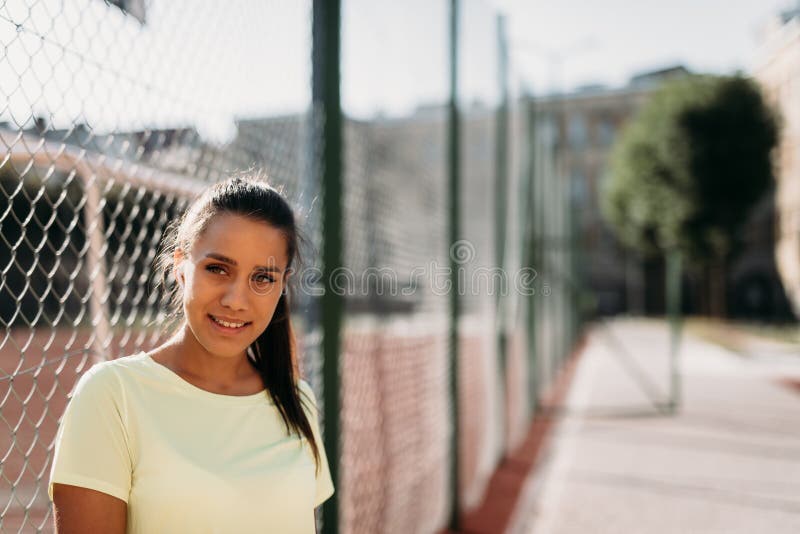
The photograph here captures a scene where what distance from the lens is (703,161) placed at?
3006cm

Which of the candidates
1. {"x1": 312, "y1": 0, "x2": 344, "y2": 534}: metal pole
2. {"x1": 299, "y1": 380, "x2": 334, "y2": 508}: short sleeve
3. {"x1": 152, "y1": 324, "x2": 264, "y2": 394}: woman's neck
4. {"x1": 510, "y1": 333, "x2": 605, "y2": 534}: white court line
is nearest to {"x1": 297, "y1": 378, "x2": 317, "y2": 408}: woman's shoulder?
{"x1": 299, "y1": 380, "x2": 334, "y2": 508}: short sleeve

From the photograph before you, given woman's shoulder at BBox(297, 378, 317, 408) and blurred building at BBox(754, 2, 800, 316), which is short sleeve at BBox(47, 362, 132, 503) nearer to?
woman's shoulder at BBox(297, 378, 317, 408)

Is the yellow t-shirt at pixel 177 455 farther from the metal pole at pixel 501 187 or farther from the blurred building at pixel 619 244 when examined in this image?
the blurred building at pixel 619 244

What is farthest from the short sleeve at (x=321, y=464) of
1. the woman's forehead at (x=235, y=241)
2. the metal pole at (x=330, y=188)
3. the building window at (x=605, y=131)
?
the building window at (x=605, y=131)

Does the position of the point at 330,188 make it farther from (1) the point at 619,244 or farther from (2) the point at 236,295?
(1) the point at 619,244

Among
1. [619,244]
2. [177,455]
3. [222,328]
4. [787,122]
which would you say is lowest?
[177,455]

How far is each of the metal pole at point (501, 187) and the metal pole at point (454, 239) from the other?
1487 millimetres

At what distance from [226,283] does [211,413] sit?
26 cm

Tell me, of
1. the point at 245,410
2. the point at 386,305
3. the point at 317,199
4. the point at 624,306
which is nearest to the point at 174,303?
the point at 245,410

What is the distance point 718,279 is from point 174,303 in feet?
116

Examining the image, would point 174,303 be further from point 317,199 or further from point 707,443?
point 707,443

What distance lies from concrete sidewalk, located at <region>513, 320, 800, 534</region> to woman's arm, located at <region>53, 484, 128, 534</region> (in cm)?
351

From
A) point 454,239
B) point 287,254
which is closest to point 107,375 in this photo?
point 287,254

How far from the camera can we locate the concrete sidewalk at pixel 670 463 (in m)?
4.42
